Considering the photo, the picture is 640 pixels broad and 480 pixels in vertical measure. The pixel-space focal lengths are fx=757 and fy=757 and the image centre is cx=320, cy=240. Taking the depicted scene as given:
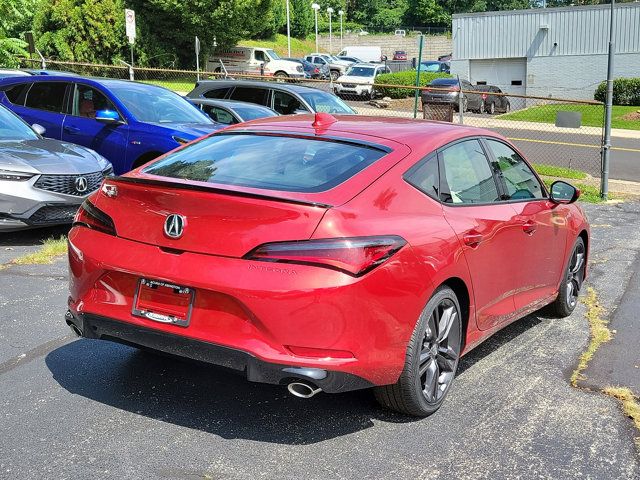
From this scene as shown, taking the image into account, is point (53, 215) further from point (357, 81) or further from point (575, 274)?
point (357, 81)

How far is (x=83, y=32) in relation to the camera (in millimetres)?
40781

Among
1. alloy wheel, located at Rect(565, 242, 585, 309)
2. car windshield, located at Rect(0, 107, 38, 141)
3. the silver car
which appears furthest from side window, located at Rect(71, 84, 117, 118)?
alloy wheel, located at Rect(565, 242, 585, 309)

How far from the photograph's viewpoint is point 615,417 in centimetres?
421

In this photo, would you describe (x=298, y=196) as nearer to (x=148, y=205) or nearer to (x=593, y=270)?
(x=148, y=205)

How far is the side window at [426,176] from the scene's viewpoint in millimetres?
4137

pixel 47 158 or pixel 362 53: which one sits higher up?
pixel 362 53

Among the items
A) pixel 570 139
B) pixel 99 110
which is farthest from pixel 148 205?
pixel 570 139

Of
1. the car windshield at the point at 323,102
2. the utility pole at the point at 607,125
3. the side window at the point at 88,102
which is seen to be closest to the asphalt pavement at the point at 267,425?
the side window at the point at 88,102

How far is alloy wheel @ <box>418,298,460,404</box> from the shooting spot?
405cm

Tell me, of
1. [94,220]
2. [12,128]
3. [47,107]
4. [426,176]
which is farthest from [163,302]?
[47,107]

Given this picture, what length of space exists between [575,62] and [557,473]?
4266 cm

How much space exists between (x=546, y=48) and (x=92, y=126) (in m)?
37.7

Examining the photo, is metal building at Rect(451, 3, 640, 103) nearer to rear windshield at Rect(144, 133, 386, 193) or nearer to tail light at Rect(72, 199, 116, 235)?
rear windshield at Rect(144, 133, 386, 193)

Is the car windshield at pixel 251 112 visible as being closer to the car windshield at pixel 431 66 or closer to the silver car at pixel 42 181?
the silver car at pixel 42 181
